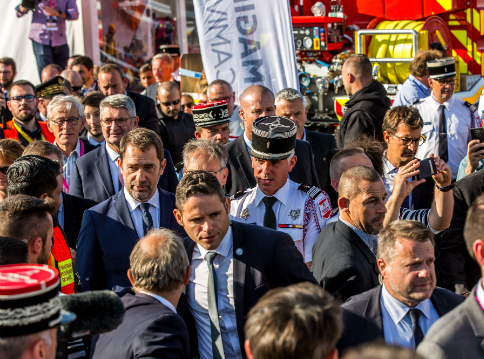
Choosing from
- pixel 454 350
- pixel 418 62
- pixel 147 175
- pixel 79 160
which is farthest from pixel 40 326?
pixel 418 62

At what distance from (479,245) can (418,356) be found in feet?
2.75

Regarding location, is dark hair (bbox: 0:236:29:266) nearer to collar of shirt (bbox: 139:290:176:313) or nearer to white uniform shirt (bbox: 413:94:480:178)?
collar of shirt (bbox: 139:290:176:313)

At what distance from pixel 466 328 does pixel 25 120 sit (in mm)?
5476

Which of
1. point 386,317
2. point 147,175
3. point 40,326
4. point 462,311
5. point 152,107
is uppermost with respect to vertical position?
point 152,107

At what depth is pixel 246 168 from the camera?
4715mm

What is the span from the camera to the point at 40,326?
187 cm

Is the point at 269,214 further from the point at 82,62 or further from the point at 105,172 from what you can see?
the point at 82,62

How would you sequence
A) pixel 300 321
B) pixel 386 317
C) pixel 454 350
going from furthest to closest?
pixel 386 317
pixel 454 350
pixel 300 321

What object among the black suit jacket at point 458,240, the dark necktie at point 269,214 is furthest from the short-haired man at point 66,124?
the black suit jacket at point 458,240

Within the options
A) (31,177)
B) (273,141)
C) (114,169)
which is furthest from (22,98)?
(273,141)

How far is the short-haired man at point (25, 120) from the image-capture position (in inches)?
246

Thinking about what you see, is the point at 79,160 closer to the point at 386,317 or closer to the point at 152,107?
the point at 152,107

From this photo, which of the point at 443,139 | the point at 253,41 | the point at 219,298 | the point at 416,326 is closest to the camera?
the point at 416,326

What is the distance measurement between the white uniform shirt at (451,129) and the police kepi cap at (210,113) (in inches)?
87.3
